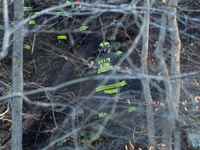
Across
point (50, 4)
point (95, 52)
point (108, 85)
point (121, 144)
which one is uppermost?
point (50, 4)

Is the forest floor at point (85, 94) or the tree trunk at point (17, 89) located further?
the forest floor at point (85, 94)

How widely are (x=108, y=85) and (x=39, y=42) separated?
3.72 meters

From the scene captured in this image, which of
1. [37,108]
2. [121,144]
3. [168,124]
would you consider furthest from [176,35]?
[37,108]

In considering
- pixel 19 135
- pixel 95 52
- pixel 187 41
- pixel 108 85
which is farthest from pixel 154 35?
pixel 19 135

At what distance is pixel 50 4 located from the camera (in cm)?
839

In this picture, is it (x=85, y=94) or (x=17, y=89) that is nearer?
(x=17, y=89)

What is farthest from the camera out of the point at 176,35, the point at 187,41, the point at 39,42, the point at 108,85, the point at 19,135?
the point at 39,42

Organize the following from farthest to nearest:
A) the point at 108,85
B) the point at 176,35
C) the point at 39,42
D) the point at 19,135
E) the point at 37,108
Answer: the point at 39,42, the point at 37,108, the point at 108,85, the point at 176,35, the point at 19,135

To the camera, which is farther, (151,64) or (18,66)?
(151,64)

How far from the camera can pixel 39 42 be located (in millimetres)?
7781

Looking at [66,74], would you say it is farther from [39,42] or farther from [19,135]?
[19,135]

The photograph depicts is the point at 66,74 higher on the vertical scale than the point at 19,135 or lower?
higher

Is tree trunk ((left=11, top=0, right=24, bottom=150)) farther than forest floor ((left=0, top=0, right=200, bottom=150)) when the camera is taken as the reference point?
No

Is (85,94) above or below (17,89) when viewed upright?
below
